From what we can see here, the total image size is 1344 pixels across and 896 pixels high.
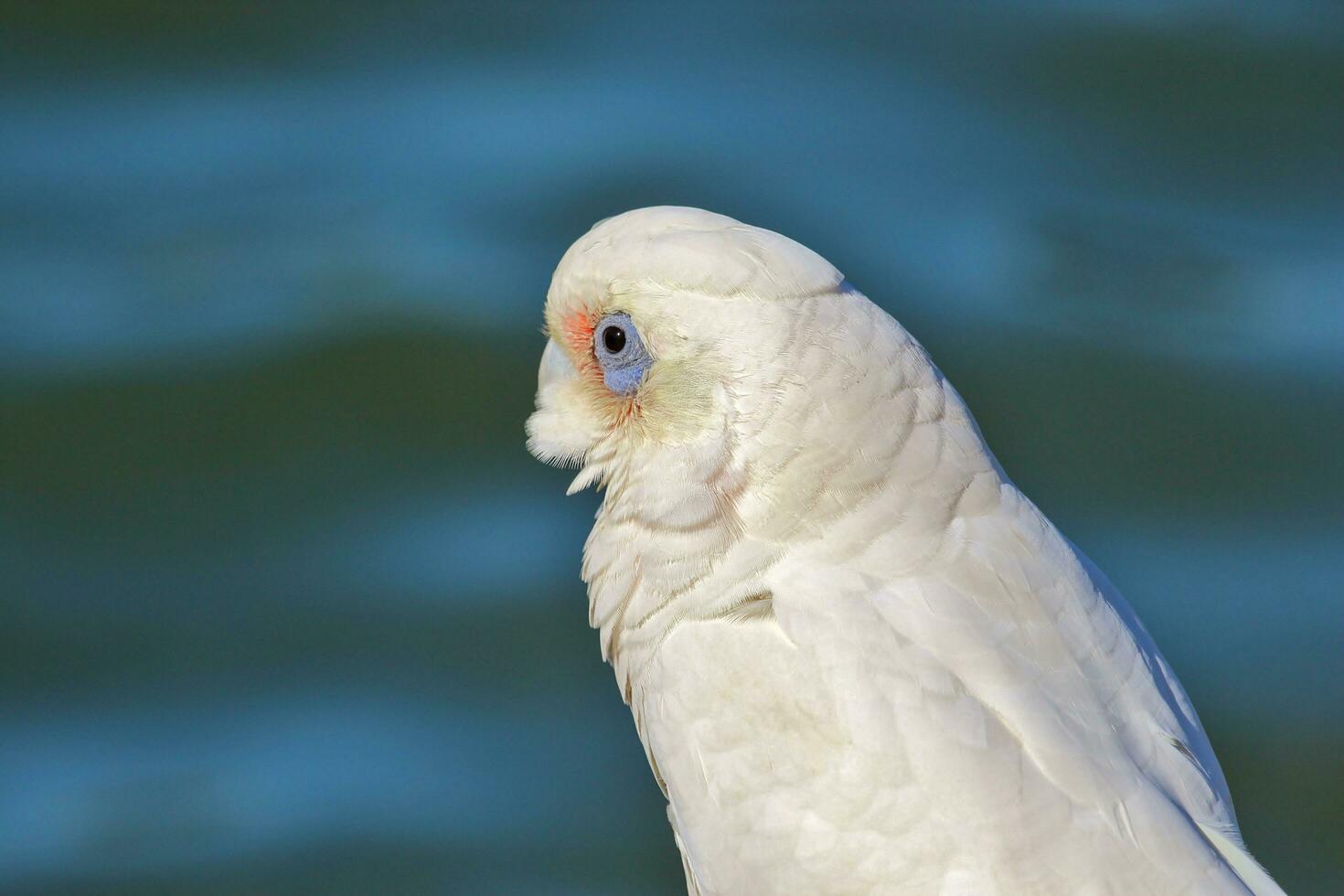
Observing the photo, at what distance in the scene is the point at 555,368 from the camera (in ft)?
8.20

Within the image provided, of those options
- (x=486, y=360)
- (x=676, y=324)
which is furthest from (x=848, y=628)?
(x=486, y=360)

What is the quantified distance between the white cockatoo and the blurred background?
4.13 feet

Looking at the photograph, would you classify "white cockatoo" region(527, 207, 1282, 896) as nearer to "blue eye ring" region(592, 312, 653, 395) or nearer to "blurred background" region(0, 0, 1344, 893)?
"blue eye ring" region(592, 312, 653, 395)

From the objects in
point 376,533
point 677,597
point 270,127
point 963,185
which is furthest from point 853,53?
point 677,597

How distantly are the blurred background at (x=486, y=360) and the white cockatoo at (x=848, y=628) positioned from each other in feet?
4.13

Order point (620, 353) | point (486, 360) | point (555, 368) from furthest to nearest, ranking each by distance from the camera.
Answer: point (486, 360), point (555, 368), point (620, 353)

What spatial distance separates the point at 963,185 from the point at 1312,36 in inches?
54.3

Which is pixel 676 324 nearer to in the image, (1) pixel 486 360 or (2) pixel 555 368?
(2) pixel 555 368

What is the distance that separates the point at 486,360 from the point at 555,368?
1.56 metres

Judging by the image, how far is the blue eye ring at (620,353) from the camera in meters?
2.27

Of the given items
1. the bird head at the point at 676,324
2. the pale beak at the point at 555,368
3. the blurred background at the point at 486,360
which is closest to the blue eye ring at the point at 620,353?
the bird head at the point at 676,324

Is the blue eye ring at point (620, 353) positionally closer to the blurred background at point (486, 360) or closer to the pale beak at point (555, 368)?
the pale beak at point (555, 368)

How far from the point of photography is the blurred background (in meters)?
3.42

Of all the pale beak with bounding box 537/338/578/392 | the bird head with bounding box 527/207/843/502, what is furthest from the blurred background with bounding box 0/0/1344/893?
the bird head with bounding box 527/207/843/502
